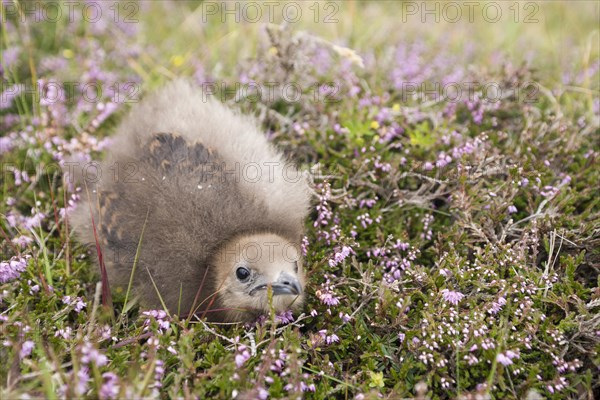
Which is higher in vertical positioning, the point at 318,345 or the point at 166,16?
the point at 166,16

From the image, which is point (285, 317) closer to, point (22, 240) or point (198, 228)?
point (198, 228)

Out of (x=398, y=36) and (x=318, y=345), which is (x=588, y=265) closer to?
(x=318, y=345)

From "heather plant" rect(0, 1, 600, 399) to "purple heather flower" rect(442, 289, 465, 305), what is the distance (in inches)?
0.5

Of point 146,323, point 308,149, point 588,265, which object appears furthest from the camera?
point 308,149

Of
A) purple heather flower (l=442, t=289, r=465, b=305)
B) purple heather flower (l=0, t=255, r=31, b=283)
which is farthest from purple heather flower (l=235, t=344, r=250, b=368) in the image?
purple heather flower (l=0, t=255, r=31, b=283)

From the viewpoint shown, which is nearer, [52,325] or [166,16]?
[52,325]

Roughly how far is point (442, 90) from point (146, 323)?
10.8 ft

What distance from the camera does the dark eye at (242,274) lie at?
315 centimetres

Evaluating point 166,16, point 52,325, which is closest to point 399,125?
point 52,325

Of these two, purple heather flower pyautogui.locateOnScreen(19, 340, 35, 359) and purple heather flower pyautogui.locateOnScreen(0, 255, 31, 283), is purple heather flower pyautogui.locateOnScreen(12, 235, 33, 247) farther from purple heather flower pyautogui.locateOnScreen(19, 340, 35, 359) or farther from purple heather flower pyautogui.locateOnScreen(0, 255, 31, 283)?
purple heather flower pyautogui.locateOnScreen(19, 340, 35, 359)

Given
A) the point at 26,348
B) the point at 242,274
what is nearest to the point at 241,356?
the point at 242,274

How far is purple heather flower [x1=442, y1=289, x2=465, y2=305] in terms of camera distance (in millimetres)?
2910

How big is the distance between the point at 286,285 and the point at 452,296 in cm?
93

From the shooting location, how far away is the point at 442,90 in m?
4.74
